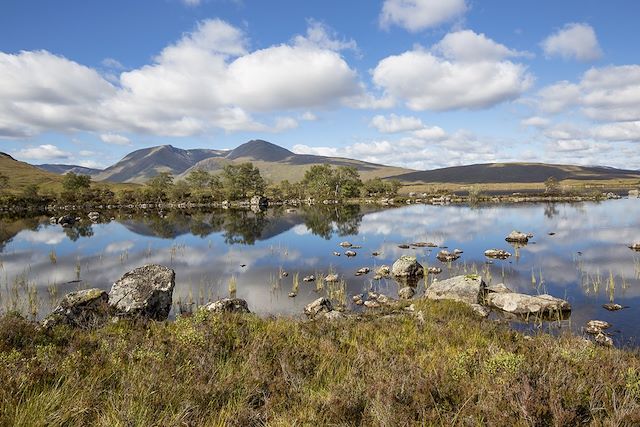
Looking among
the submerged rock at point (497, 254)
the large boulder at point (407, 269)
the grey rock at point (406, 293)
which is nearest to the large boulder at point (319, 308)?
the grey rock at point (406, 293)

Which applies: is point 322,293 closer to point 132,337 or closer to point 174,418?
point 132,337

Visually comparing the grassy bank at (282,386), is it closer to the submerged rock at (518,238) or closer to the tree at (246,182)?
the submerged rock at (518,238)

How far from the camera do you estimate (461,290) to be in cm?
2422

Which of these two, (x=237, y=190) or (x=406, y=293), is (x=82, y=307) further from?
(x=237, y=190)

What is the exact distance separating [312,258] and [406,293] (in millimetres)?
16768

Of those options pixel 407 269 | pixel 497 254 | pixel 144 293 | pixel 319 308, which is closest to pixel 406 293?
pixel 407 269

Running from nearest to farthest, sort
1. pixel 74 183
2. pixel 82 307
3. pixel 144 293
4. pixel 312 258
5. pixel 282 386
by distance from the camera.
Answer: pixel 282 386 → pixel 82 307 → pixel 144 293 → pixel 312 258 → pixel 74 183

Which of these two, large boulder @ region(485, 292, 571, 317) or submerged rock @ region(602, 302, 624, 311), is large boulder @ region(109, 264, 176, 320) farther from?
submerged rock @ region(602, 302, 624, 311)

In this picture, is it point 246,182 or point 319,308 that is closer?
point 319,308

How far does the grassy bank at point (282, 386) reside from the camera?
18.3 ft

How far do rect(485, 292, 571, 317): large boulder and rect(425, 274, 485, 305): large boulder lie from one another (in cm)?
123

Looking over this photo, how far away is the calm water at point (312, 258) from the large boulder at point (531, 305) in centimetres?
99

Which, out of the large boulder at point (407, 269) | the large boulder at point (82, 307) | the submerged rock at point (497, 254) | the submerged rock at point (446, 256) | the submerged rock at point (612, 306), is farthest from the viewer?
the submerged rock at point (497, 254)

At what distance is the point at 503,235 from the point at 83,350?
184ft
